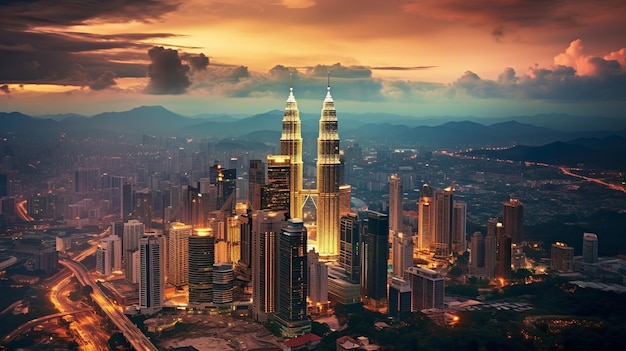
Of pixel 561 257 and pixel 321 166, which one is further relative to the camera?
pixel 321 166

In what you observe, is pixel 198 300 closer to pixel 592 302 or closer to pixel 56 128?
pixel 56 128

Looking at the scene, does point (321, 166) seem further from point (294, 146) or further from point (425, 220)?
point (425, 220)

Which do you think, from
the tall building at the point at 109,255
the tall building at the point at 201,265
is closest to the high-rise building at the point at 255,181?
the tall building at the point at 201,265

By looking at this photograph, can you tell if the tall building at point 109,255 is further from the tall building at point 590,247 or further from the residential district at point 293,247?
the tall building at point 590,247

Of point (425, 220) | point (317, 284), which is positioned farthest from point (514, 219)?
point (317, 284)

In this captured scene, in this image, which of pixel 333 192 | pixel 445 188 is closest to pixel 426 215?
pixel 445 188

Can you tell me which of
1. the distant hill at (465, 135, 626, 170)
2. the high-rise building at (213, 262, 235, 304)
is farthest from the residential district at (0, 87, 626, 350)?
the distant hill at (465, 135, 626, 170)
